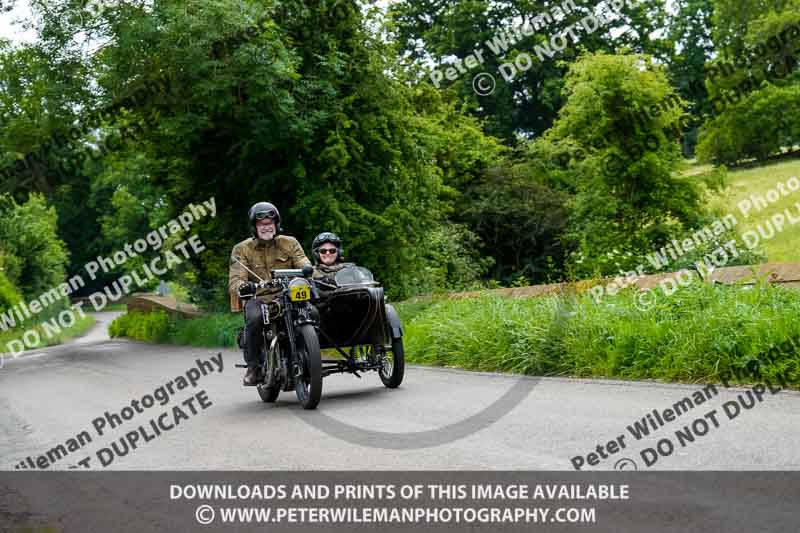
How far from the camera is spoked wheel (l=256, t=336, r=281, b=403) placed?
428 inches

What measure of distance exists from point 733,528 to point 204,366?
15.1 meters

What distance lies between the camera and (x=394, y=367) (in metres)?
12.0

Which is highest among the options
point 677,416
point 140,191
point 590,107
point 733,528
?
point 140,191

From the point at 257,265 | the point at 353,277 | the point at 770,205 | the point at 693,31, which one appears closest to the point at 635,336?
the point at 353,277

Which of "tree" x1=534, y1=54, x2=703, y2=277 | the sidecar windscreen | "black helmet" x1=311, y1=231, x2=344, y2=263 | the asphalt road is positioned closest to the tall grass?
the asphalt road

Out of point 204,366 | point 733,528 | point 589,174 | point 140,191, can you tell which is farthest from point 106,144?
point 733,528

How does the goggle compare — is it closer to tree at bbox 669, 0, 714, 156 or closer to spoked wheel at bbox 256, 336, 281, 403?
spoked wheel at bbox 256, 336, 281, 403

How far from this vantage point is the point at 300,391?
10562 millimetres

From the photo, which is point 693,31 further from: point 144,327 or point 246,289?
point 246,289

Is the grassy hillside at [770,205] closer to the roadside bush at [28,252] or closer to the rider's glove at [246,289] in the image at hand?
the rider's glove at [246,289]

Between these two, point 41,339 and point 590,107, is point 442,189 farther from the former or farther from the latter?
point 41,339

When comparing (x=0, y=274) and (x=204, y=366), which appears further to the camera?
(x=0, y=274)

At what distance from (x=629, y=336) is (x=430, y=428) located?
3839 millimetres

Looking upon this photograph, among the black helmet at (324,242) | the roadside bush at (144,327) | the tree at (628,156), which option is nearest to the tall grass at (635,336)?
the black helmet at (324,242)
